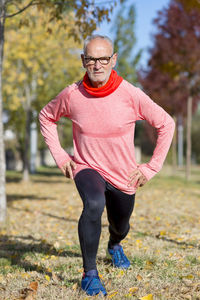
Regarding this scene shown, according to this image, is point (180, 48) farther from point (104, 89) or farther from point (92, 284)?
point (92, 284)

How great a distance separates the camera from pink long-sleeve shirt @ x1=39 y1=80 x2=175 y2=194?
3.25m

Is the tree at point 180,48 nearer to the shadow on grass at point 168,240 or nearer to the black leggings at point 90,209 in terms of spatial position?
the shadow on grass at point 168,240

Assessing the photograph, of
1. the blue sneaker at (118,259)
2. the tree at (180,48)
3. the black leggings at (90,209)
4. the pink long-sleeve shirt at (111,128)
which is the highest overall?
the tree at (180,48)

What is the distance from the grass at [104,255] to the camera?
10.9 ft

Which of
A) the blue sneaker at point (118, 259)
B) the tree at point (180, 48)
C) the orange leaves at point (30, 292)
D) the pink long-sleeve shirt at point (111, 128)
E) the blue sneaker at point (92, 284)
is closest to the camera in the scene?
the blue sneaker at point (92, 284)

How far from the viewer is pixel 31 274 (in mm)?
3848

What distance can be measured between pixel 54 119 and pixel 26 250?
2211mm

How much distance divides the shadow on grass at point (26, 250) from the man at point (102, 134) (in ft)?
3.09

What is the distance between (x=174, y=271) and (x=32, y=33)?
12.9m

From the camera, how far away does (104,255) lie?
458 cm

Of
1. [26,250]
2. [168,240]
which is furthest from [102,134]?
[168,240]

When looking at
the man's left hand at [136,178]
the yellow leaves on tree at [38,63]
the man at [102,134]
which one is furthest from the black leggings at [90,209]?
the yellow leaves on tree at [38,63]

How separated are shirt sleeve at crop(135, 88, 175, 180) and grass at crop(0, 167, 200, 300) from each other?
92 cm

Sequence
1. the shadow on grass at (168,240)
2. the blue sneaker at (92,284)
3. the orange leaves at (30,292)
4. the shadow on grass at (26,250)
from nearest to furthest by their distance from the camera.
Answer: the blue sneaker at (92,284) < the orange leaves at (30,292) < the shadow on grass at (26,250) < the shadow on grass at (168,240)
